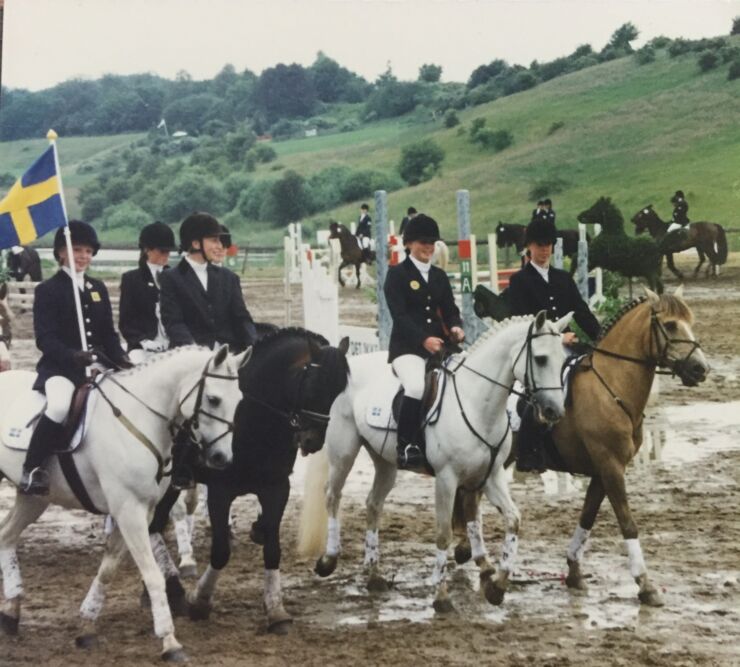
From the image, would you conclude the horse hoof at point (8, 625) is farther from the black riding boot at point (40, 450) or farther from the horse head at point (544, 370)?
the horse head at point (544, 370)

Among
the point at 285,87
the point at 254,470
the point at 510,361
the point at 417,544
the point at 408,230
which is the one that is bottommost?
the point at 417,544

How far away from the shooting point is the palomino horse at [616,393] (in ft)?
24.6

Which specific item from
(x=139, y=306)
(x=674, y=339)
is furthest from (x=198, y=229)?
(x=674, y=339)

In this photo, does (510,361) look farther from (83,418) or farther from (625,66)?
(625,66)

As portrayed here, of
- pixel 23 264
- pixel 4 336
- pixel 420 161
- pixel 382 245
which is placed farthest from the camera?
pixel 420 161

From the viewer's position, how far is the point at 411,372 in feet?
24.9

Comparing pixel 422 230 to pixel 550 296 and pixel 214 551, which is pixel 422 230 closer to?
pixel 550 296

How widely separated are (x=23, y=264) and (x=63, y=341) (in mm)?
21515

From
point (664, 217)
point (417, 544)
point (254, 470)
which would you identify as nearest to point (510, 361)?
point (254, 470)

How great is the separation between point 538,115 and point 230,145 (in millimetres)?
11483

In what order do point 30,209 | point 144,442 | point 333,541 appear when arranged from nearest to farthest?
point 144,442
point 30,209
point 333,541

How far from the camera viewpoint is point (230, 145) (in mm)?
42250

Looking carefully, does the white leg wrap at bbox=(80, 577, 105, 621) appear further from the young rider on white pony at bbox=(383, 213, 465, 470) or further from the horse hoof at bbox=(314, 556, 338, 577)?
the young rider on white pony at bbox=(383, 213, 465, 470)

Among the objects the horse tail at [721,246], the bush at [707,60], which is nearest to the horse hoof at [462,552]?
the horse tail at [721,246]
